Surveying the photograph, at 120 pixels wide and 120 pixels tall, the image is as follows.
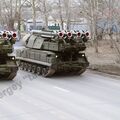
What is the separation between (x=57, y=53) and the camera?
19.2m

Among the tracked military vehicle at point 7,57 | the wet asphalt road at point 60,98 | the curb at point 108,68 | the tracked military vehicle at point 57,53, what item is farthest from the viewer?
the curb at point 108,68

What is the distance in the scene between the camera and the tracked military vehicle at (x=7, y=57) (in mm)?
16875

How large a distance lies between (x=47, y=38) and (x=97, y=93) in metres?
6.10

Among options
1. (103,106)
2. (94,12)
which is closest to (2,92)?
(103,106)

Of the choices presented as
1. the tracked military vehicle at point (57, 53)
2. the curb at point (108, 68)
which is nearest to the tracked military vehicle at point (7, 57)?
the tracked military vehicle at point (57, 53)

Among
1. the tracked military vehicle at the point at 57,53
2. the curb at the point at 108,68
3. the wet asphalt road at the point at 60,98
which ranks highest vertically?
the tracked military vehicle at the point at 57,53

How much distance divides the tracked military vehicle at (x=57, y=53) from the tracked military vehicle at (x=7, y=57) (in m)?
2.09

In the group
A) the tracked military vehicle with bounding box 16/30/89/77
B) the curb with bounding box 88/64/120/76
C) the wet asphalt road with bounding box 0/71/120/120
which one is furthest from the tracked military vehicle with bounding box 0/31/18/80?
the curb with bounding box 88/64/120/76

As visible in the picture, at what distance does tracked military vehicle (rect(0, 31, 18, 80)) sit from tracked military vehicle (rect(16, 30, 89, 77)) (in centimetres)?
209

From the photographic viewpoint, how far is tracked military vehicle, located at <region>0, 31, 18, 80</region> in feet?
55.4

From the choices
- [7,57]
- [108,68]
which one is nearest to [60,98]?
[7,57]

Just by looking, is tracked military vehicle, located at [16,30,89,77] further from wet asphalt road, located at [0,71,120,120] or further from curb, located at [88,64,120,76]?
curb, located at [88,64,120,76]

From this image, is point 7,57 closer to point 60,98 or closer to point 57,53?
point 57,53

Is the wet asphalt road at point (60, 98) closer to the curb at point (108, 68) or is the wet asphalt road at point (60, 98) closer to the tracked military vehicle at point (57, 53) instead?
the tracked military vehicle at point (57, 53)
